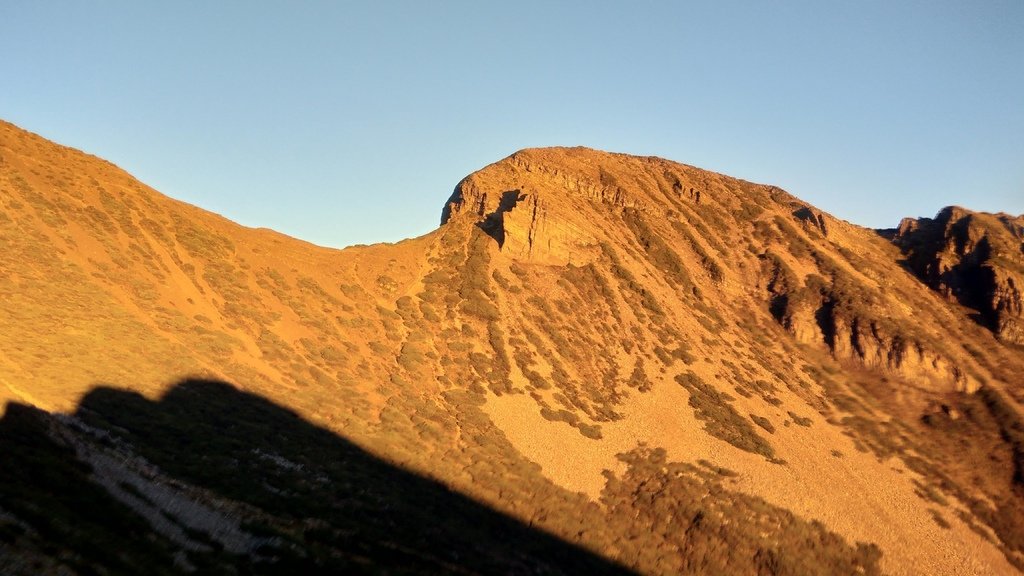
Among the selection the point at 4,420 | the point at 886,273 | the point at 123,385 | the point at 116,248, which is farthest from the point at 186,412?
the point at 886,273

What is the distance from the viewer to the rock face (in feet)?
258

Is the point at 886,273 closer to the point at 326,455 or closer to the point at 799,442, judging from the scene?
the point at 799,442

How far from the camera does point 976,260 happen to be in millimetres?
86812

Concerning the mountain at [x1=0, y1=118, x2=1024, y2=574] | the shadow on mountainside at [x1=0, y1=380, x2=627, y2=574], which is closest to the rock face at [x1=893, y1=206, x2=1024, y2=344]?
the mountain at [x1=0, y1=118, x2=1024, y2=574]

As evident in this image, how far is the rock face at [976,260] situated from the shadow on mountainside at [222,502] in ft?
232

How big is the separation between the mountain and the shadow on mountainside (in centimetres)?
17

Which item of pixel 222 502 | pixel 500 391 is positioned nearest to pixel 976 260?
pixel 500 391

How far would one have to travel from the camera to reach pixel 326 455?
38.9 m

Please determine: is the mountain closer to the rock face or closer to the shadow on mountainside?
the shadow on mountainside

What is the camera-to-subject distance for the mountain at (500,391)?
2677 cm

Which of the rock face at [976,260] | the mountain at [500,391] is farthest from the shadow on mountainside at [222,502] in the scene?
the rock face at [976,260]

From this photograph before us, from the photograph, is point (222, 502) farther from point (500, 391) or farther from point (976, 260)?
point (976, 260)

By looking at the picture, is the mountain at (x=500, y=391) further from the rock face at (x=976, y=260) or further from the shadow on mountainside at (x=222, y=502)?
the rock face at (x=976, y=260)

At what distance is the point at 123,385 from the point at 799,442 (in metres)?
56.3
